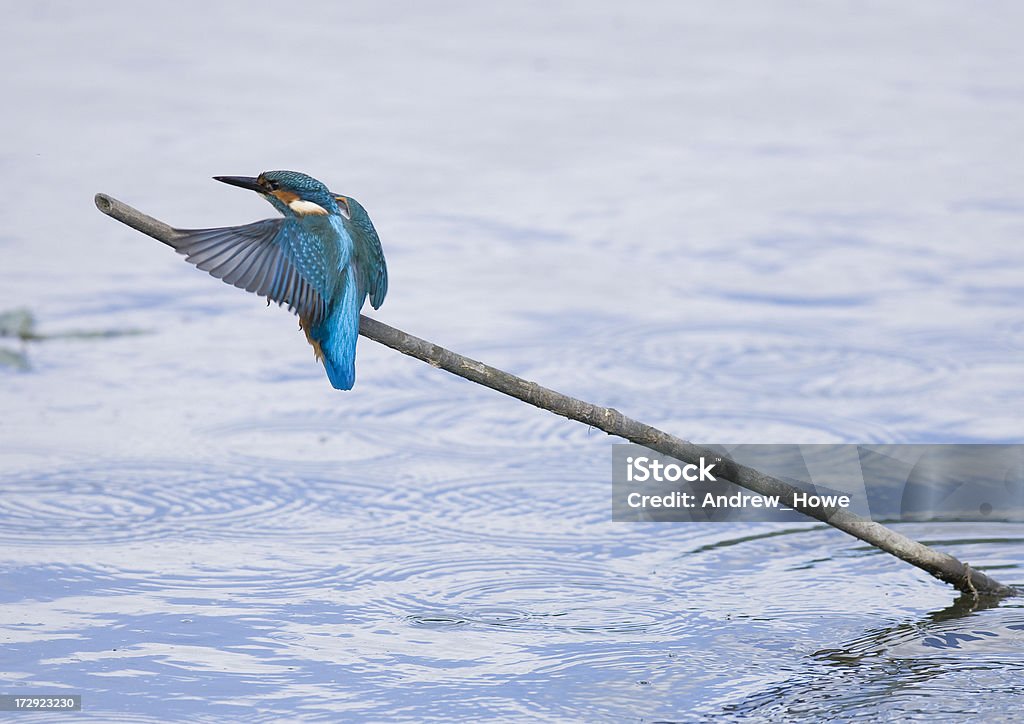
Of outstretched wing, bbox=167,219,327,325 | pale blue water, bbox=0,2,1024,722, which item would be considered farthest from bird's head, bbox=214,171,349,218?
pale blue water, bbox=0,2,1024,722

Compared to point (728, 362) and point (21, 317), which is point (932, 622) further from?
point (21, 317)

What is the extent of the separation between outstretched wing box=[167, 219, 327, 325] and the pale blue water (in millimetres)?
896

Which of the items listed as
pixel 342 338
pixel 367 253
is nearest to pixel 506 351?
pixel 367 253

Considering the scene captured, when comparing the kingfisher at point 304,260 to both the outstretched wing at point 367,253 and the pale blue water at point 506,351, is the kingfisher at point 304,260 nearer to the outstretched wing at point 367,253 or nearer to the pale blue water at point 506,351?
the outstretched wing at point 367,253

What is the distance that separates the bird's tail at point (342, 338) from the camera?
11.9 feet

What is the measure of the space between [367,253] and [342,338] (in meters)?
0.27

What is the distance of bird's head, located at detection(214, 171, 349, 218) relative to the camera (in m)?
3.77

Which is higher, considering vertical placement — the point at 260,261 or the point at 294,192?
the point at 294,192

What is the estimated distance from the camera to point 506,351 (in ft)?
19.7

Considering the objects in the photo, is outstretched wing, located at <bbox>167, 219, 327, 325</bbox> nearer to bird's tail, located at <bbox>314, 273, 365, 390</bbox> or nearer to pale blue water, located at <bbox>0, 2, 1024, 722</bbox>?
bird's tail, located at <bbox>314, 273, 365, 390</bbox>

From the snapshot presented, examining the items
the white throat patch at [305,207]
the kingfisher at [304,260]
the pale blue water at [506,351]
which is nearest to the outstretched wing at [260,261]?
the kingfisher at [304,260]

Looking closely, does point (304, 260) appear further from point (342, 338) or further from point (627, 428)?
point (627, 428)

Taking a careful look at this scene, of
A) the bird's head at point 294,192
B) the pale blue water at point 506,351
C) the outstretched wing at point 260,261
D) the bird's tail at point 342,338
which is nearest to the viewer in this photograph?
the outstretched wing at point 260,261

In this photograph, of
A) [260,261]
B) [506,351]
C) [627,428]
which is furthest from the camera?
[506,351]
